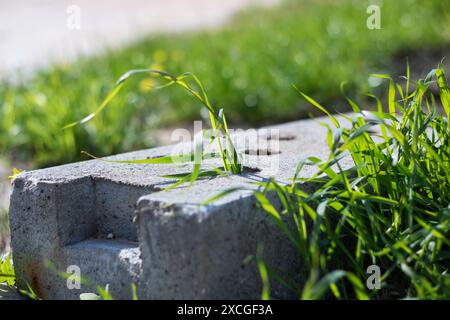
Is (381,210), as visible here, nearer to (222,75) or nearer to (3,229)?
(3,229)

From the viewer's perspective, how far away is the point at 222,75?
517 centimetres

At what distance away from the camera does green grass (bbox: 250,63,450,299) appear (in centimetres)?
185

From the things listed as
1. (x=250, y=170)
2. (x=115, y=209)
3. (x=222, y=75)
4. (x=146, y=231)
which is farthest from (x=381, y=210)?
(x=222, y=75)

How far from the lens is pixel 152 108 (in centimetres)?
504

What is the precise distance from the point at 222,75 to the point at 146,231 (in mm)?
3389

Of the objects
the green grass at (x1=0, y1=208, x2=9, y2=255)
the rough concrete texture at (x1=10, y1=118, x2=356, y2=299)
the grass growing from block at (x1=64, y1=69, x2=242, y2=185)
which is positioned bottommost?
the green grass at (x1=0, y1=208, x2=9, y2=255)

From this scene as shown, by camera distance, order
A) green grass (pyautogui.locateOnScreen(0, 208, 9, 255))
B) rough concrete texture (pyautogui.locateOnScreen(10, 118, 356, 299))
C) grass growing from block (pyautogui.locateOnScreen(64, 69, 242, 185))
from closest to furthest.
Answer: rough concrete texture (pyautogui.locateOnScreen(10, 118, 356, 299)) → grass growing from block (pyautogui.locateOnScreen(64, 69, 242, 185)) → green grass (pyautogui.locateOnScreen(0, 208, 9, 255))

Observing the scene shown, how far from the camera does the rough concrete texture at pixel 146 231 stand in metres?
1.82

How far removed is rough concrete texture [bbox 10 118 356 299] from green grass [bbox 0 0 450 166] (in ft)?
4.31

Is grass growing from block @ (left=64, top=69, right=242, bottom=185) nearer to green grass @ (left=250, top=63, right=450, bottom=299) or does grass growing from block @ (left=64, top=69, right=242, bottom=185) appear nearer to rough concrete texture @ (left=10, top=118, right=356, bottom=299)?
rough concrete texture @ (left=10, top=118, right=356, bottom=299)

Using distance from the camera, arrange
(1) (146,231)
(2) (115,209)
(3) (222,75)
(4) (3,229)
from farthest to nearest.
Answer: (3) (222,75) → (4) (3,229) → (2) (115,209) → (1) (146,231)

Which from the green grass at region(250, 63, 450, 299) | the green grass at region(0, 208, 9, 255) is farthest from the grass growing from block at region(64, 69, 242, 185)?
the green grass at region(0, 208, 9, 255)

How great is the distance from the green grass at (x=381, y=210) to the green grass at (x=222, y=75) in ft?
6.02

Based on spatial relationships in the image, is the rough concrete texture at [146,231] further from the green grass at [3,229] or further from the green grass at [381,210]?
the green grass at [3,229]
